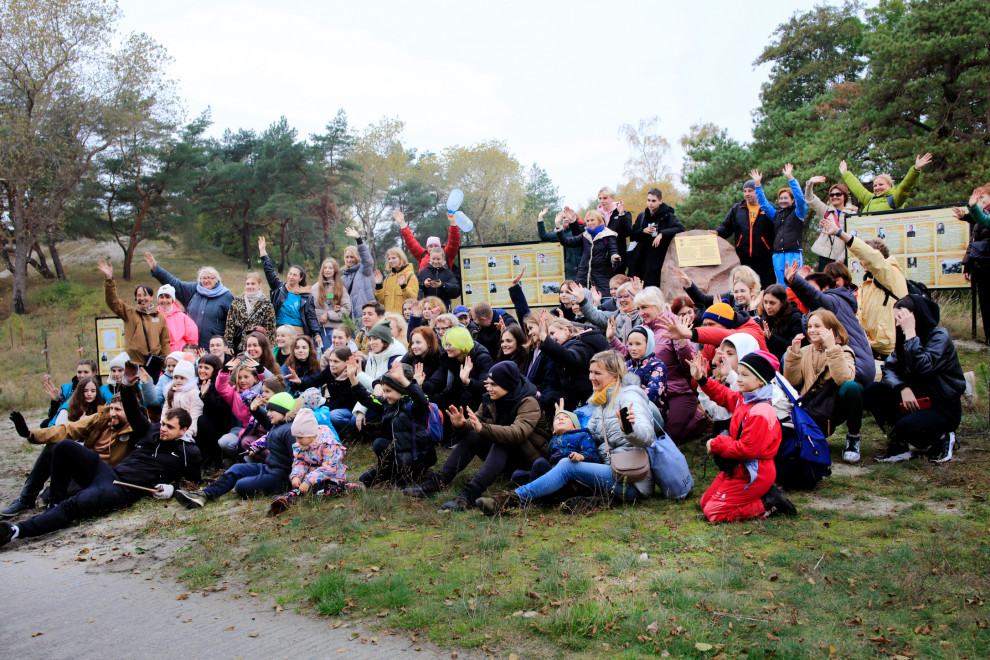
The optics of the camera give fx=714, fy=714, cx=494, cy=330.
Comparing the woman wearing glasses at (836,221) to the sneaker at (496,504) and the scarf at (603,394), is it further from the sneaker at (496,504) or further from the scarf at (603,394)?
the sneaker at (496,504)

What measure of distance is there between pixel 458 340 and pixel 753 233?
5154 millimetres

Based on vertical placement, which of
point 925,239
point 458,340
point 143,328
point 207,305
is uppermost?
point 925,239

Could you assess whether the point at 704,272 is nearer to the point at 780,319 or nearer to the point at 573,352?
the point at 780,319

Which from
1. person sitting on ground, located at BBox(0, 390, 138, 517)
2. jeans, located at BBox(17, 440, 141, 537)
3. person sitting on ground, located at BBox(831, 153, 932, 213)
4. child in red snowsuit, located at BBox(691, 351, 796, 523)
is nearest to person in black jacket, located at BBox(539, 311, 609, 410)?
child in red snowsuit, located at BBox(691, 351, 796, 523)

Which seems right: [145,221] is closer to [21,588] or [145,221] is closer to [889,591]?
[21,588]

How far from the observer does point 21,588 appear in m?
5.46

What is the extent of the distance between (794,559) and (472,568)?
214cm

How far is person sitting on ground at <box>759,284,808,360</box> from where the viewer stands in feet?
23.5

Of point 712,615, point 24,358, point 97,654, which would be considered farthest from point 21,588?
point 24,358

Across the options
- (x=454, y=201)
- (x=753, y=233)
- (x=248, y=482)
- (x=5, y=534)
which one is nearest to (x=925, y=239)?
(x=753, y=233)

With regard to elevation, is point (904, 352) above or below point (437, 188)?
below

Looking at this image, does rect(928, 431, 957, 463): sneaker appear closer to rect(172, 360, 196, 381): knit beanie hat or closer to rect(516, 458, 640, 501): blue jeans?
rect(516, 458, 640, 501): blue jeans

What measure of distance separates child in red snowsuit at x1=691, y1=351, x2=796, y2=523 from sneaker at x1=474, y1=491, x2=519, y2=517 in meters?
1.57

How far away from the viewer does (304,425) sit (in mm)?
6918
